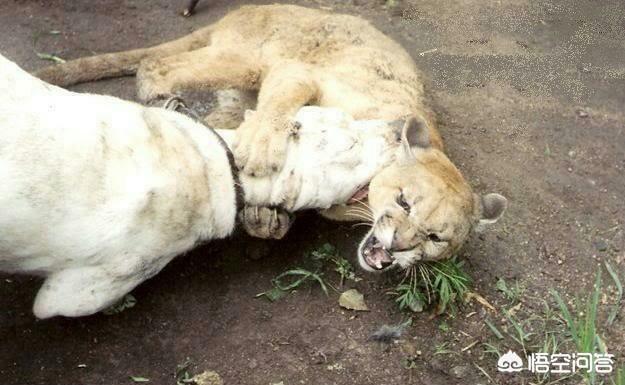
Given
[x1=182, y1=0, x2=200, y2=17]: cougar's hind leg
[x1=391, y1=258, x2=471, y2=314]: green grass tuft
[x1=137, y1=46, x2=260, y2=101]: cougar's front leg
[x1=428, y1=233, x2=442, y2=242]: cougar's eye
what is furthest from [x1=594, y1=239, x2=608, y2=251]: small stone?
[x1=182, y1=0, x2=200, y2=17]: cougar's hind leg

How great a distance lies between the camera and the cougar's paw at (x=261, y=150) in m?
3.95

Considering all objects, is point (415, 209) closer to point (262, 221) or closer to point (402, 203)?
point (402, 203)

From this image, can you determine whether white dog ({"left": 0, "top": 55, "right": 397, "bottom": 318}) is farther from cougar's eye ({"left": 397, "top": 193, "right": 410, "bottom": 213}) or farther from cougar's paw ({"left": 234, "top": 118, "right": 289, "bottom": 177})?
cougar's eye ({"left": 397, "top": 193, "right": 410, "bottom": 213})

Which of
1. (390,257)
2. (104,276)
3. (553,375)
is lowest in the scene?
(553,375)

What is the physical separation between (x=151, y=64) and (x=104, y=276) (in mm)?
1932

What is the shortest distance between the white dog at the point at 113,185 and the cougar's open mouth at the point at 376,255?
1.05ft

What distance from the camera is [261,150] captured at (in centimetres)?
396

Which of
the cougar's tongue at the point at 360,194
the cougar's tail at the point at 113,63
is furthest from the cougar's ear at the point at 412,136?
the cougar's tail at the point at 113,63

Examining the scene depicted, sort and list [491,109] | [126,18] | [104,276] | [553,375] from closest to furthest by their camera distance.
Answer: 1. [104,276]
2. [553,375]
3. [491,109]
4. [126,18]

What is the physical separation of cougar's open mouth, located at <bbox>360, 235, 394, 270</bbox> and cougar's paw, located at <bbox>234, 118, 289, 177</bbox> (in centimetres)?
60

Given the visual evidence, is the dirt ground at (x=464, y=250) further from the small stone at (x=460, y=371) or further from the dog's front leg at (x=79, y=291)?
the dog's front leg at (x=79, y=291)

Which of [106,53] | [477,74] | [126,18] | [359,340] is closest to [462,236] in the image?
[359,340]

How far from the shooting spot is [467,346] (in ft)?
12.7

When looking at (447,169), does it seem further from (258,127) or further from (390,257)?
(258,127)
